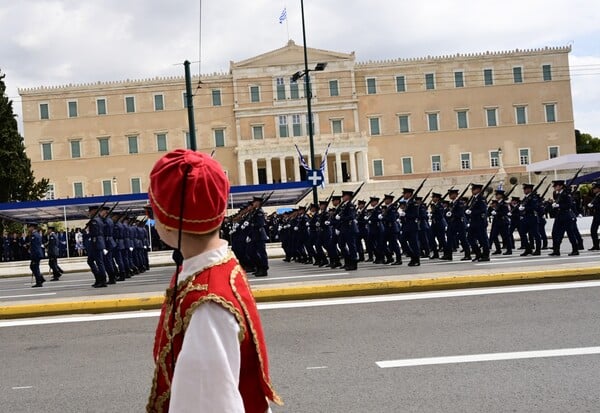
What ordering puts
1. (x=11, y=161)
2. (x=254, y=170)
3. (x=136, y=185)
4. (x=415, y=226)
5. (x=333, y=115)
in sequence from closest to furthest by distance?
(x=415, y=226)
(x=11, y=161)
(x=254, y=170)
(x=333, y=115)
(x=136, y=185)

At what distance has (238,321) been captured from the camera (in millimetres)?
2082

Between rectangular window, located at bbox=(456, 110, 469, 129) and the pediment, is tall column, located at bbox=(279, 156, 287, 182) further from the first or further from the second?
rectangular window, located at bbox=(456, 110, 469, 129)

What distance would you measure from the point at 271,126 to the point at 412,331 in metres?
67.2

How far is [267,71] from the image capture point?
73562mm

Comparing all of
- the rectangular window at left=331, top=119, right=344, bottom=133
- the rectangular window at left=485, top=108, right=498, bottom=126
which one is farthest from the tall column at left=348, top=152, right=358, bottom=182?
the rectangular window at left=485, top=108, right=498, bottom=126

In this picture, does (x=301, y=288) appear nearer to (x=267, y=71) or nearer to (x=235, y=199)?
(x=235, y=199)

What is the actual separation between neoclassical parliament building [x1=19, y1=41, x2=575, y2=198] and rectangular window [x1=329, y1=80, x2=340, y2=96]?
0.11 m

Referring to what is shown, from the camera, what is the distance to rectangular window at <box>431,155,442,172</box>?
7500 cm

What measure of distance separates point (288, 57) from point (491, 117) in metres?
23.1

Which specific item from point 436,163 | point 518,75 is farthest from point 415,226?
point 518,75

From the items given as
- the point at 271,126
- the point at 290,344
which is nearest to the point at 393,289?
the point at 290,344

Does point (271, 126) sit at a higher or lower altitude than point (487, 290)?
higher

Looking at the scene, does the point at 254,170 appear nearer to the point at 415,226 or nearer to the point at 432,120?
the point at 432,120

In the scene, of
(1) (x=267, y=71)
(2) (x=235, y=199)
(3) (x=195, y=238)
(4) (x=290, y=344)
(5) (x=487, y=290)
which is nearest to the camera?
(3) (x=195, y=238)
